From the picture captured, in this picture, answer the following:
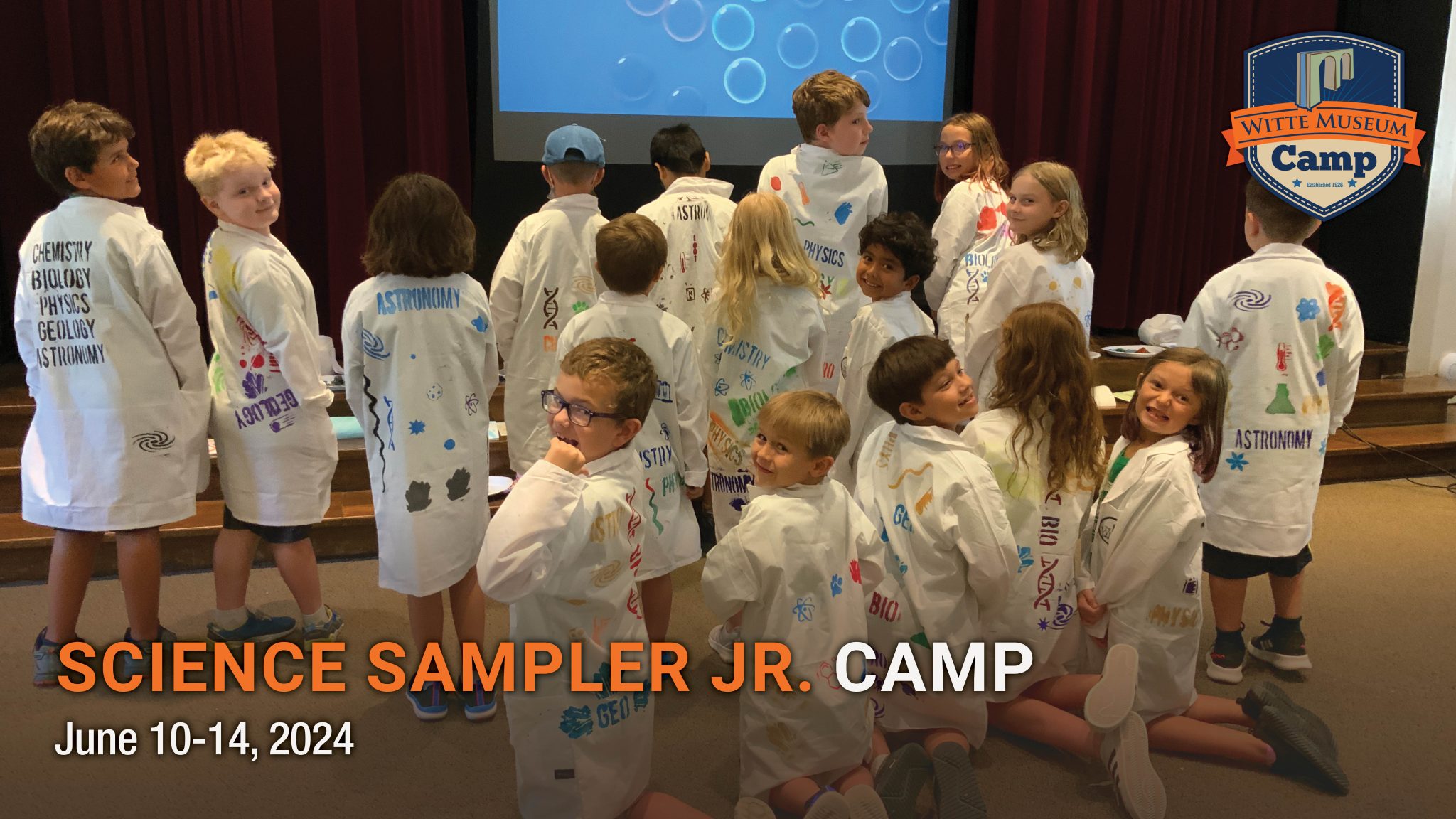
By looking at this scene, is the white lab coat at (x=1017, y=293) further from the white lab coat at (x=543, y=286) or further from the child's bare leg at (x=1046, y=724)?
the white lab coat at (x=543, y=286)

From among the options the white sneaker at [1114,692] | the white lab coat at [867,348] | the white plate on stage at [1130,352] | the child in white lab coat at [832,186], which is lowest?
the white sneaker at [1114,692]

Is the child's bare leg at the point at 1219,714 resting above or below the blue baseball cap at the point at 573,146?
below

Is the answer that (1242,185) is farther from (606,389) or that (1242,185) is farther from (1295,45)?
(606,389)

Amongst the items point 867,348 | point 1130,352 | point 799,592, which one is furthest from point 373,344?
point 1130,352

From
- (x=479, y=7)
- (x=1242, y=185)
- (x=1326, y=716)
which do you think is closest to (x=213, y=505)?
(x=479, y=7)

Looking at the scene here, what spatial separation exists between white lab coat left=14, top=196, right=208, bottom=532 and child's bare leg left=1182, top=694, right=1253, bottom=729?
239cm

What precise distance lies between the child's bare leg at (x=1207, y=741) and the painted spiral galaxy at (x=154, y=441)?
7.55ft

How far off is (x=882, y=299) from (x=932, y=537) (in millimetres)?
825

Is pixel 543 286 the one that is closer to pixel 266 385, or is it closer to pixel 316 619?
pixel 266 385

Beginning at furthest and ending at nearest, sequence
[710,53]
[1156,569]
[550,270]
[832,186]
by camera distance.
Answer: [710,53], [832,186], [550,270], [1156,569]

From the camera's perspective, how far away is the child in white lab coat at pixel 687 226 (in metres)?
3.15

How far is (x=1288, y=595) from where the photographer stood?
109 inches

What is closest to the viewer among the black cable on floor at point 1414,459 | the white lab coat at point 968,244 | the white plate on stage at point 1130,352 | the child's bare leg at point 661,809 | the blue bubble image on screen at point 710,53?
the child's bare leg at point 661,809

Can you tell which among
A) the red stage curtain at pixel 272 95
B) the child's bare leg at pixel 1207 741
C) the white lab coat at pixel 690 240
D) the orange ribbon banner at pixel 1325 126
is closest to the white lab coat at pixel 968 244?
the white lab coat at pixel 690 240
